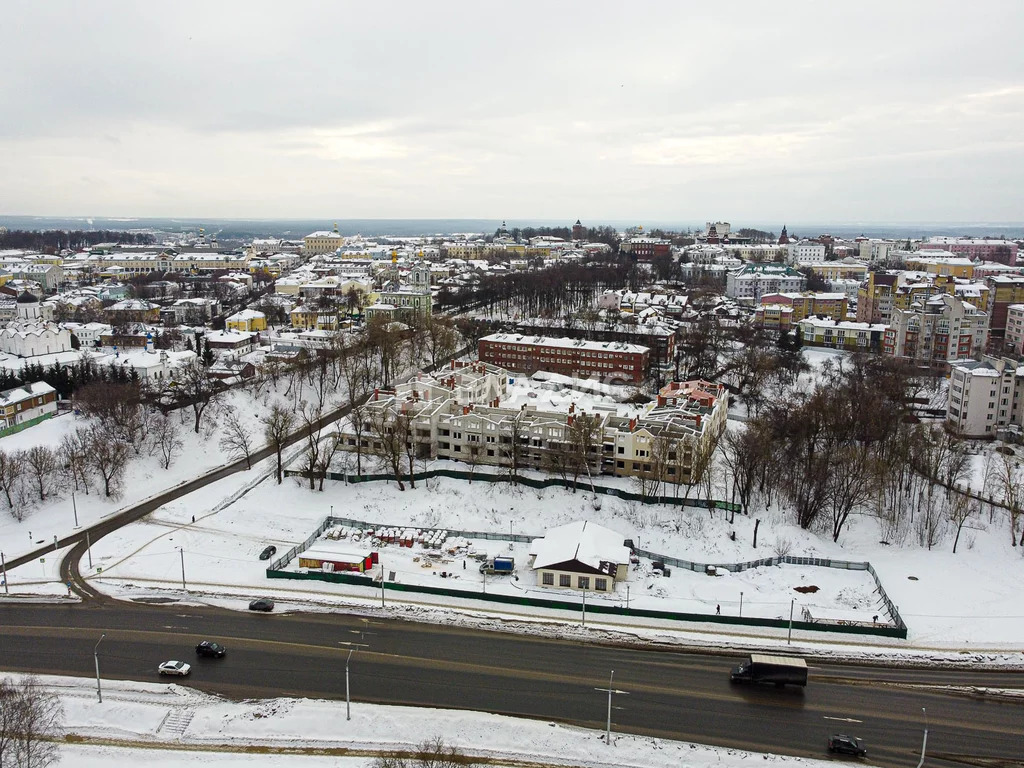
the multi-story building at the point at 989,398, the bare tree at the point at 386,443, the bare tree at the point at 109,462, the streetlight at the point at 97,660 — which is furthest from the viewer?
the multi-story building at the point at 989,398

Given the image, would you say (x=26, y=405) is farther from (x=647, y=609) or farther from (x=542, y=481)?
(x=647, y=609)

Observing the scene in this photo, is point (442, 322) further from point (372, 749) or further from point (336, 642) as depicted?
point (372, 749)

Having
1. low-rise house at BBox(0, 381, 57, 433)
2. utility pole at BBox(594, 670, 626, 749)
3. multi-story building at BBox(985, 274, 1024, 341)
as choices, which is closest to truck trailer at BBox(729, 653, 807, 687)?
utility pole at BBox(594, 670, 626, 749)

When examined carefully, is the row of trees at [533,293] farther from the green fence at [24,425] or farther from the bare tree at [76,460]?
the bare tree at [76,460]

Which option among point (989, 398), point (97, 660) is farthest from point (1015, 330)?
point (97, 660)

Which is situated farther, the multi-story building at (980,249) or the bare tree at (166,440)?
the multi-story building at (980,249)

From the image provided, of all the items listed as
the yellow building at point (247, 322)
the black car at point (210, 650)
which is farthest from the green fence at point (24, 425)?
the black car at point (210, 650)
